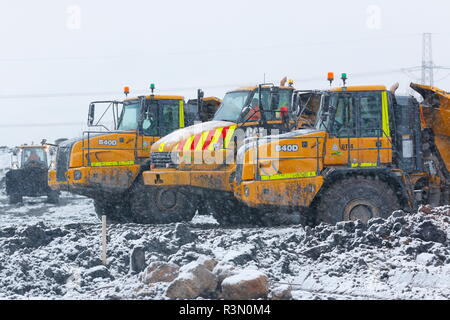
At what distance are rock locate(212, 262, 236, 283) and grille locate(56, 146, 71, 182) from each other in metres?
8.20

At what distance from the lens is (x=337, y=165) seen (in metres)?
11.3

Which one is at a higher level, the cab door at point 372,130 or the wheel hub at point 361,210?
the cab door at point 372,130

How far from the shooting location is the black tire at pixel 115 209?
1580 centimetres

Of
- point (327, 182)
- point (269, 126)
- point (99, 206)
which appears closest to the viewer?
point (327, 182)

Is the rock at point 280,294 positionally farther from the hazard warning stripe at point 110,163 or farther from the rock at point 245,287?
Answer: the hazard warning stripe at point 110,163

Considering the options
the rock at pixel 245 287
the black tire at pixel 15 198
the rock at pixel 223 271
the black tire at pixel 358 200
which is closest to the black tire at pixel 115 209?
the black tire at pixel 358 200

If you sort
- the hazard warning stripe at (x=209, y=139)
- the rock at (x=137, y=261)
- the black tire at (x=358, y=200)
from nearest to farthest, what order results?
the rock at (x=137, y=261) < the black tire at (x=358, y=200) < the hazard warning stripe at (x=209, y=139)

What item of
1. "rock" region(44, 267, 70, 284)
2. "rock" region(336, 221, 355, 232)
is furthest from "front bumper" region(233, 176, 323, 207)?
"rock" region(44, 267, 70, 284)

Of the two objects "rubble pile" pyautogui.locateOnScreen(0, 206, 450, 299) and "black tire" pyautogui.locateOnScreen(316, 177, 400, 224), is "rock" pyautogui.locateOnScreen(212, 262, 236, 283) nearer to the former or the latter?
"rubble pile" pyautogui.locateOnScreen(0, 206, 450, 299)

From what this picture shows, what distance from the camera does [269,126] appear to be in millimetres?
13203

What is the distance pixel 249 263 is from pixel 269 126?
14.7ft

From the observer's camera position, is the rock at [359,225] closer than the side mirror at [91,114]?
Yes
